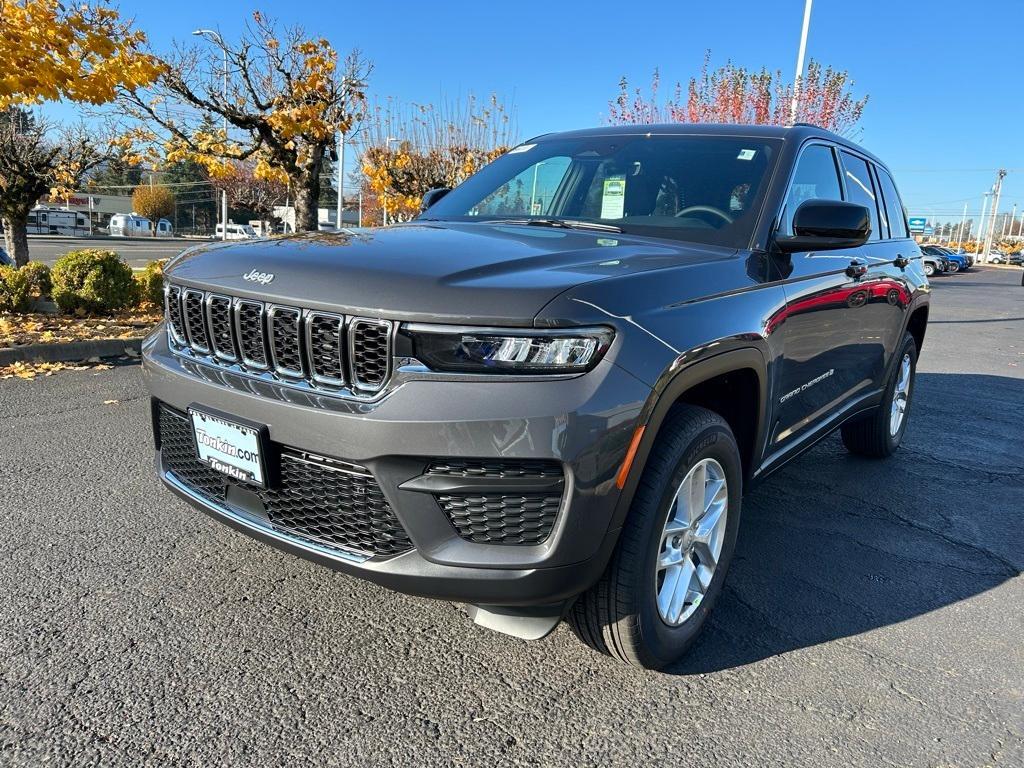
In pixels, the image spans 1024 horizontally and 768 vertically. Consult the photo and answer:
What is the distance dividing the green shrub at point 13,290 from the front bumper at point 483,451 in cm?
699

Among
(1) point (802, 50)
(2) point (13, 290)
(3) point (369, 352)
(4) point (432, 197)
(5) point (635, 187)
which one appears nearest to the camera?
(3) point (369, 352)

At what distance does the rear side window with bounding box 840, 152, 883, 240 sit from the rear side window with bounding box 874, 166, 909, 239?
0.96 ft

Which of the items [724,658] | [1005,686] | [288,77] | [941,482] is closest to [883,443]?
[941,482]

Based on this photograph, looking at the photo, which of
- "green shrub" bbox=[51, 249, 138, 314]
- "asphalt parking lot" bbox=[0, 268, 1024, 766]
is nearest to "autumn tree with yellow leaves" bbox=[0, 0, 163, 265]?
"green shrub" bbox=[51, 249, 138, 314]

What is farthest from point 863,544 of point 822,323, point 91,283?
point 91,283

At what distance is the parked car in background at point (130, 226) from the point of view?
2381 inches

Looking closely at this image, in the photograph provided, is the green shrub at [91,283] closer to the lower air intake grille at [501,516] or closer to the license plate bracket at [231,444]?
the license plate bracket at [231,444]

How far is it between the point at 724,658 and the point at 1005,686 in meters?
0.93

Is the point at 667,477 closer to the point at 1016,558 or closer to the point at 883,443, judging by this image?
the point at 1016,558

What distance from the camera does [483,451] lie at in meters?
1.88

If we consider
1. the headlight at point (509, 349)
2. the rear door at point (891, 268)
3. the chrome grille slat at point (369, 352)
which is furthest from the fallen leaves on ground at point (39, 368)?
the rear door at point (891, 268)

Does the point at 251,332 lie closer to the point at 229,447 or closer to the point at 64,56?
the point at 229,447

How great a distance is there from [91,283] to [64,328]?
2.63ft

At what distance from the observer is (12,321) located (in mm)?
7410
